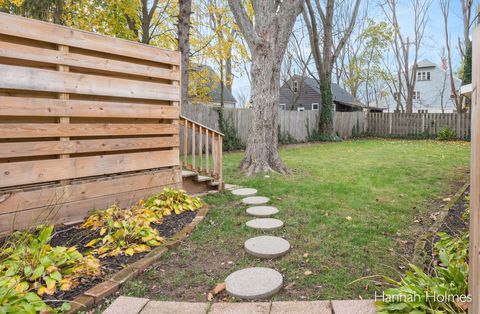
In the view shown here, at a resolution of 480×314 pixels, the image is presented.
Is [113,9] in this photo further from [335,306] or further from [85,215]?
[335,306]

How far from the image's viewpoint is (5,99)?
119 inches

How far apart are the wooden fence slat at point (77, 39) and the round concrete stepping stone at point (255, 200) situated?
7.16ft

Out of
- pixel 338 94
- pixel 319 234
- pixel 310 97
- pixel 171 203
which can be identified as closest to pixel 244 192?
pixel 171 203

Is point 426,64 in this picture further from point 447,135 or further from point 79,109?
point 79,109

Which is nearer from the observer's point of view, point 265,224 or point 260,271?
point 260,271

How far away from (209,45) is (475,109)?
52.4 feet

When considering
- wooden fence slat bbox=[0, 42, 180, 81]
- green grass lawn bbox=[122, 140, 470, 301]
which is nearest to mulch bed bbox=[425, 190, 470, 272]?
green grass lawn bbox=[122, 140, 470, 301]

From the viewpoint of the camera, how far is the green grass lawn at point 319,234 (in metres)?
2.40

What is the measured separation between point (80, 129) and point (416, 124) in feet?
55.7

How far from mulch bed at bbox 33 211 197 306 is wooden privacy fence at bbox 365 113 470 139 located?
51.4 ft

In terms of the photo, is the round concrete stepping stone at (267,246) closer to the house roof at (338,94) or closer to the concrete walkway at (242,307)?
the concrete walkway at (242,307)

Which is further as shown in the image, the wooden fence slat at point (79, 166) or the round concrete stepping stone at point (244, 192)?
the round concrete stepping stone at point (244, 192)

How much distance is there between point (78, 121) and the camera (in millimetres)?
3629

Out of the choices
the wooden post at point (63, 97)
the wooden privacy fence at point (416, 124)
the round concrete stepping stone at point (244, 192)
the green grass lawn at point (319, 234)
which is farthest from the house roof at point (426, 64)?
the wooden post at point (63, 97)
